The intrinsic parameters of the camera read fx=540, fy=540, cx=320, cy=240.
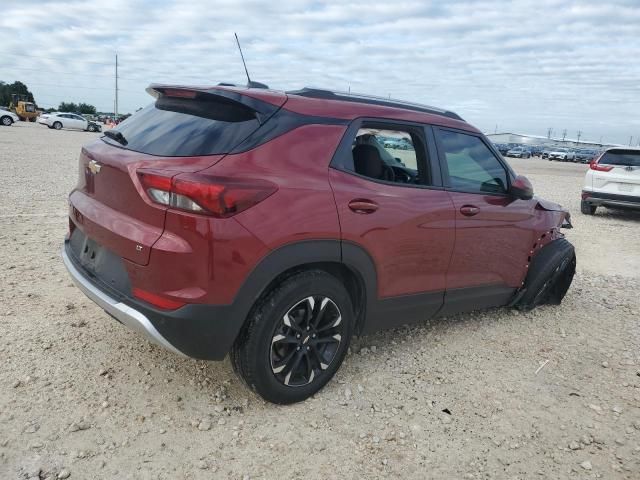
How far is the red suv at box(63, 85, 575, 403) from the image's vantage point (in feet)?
8.79

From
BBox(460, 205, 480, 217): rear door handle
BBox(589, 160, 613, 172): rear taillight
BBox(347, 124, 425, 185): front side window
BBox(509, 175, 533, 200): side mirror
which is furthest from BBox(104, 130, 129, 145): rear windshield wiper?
BBox(589, 160, 613, 172): rear taillight

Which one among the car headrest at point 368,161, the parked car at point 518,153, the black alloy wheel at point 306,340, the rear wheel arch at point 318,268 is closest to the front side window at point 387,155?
the car headrest at point 368,161

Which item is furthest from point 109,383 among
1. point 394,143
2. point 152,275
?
point 394,143

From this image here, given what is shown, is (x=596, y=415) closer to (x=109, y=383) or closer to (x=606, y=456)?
(x=606, y=456)

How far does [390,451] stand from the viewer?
2.87 metres

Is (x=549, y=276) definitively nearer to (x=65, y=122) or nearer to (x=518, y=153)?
(x=65, y=122)

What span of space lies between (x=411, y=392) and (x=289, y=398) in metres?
0.83

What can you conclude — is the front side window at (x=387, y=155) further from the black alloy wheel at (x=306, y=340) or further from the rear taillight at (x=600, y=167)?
the rear taillight at (x=600, y=167)

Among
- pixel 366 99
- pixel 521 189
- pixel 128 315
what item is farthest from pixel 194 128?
pixel 521 189

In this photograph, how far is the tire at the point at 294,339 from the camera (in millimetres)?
2910

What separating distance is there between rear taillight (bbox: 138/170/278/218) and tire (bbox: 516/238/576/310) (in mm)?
3089

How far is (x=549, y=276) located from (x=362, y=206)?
2.59m

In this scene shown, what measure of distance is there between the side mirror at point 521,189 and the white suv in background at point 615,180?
850 cm

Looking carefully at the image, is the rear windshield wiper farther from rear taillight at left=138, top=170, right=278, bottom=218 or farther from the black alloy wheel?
the black alloy wheel
